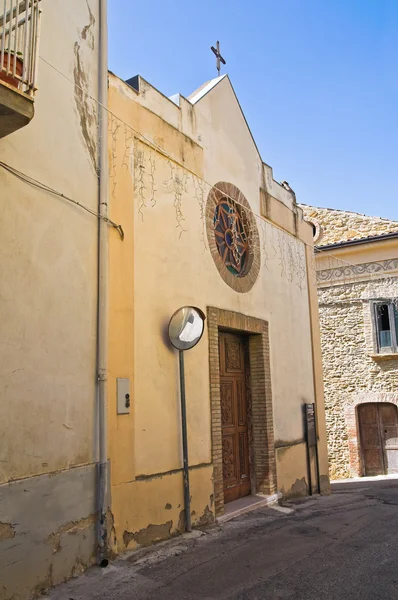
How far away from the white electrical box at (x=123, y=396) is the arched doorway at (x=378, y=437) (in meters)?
12.1

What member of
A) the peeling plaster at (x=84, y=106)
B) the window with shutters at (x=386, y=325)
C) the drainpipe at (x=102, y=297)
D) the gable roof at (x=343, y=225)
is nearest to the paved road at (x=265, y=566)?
the drainpipe at (x=102, y=297)

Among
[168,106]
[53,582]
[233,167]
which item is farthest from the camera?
[233,167]

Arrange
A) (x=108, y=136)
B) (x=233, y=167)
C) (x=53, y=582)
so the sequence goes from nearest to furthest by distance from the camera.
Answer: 1. (x=53, y=582)
2. (x=108, y=136)
3. (x=233, y=167)

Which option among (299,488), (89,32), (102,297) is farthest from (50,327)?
(299,488)

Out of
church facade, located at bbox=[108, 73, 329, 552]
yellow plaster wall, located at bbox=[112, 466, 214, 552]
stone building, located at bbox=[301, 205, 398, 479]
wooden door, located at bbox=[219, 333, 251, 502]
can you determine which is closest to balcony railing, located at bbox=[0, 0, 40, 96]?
church facade, located at bbox=[108, 73, 329, 552]

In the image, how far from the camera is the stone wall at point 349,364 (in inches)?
618

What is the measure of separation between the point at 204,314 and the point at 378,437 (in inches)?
450

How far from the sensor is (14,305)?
438 cm

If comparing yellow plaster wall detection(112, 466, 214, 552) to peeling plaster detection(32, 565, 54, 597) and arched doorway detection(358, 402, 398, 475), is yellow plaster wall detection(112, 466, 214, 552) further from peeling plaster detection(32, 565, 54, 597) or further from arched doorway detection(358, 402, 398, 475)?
arched doorway detection(358, 402, 398, 475)

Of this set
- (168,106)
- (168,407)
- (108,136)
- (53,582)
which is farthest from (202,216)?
(53,582)

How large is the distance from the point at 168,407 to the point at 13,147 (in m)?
3.31

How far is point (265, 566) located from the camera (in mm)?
5137

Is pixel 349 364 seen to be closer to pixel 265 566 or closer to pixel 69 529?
pixel 265 566

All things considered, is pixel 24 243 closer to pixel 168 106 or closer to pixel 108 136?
pixel 108 136
